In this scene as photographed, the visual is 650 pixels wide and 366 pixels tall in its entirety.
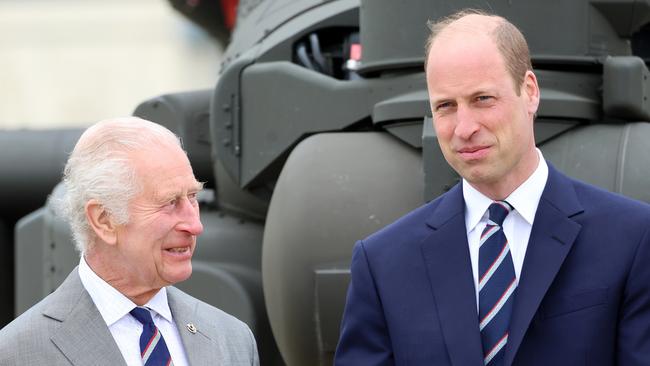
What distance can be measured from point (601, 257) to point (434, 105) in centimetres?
52

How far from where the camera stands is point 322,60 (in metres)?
6.25

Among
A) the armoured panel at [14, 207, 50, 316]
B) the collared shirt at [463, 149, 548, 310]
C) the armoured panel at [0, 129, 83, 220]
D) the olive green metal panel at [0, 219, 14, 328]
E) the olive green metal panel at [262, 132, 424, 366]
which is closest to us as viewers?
A: the collared shirt at [463, 149, 548, 310]

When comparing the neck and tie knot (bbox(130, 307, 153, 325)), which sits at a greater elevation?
the neck

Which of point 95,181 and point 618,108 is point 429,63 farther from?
point 618,108

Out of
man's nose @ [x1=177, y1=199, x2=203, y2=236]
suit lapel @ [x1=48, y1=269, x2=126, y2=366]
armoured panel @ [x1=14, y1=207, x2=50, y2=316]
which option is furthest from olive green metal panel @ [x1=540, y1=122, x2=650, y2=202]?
armoured panel @ [x1=14, y1=207, x2=50, y2=316]

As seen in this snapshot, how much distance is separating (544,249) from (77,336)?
109 cm

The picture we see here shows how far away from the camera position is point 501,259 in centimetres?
352

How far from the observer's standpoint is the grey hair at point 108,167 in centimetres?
340

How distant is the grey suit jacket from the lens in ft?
11.0

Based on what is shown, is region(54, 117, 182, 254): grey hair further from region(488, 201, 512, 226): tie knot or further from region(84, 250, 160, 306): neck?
region(488, 201, 512, 226): tie knot

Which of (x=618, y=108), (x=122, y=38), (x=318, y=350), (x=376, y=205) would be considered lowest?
(x=122, y=38)

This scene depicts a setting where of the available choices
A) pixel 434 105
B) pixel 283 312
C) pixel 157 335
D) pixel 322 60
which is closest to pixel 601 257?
pixel 434 105

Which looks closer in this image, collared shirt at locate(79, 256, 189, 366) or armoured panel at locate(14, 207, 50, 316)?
collared shirt at locate(79, 256, 189, 366)

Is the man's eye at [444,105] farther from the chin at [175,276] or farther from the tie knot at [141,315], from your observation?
the tie knot at [141,315]
